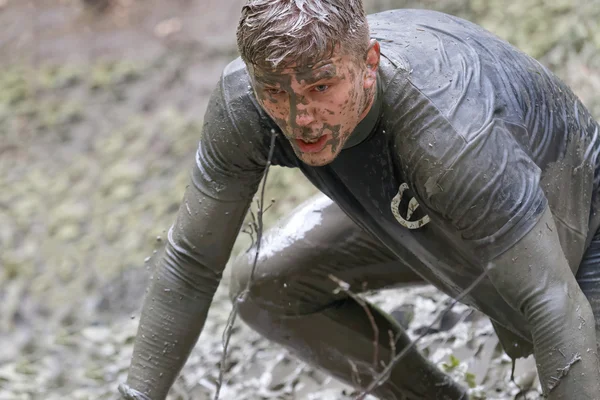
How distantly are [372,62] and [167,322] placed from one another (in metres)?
1.05

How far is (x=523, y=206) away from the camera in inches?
97.1

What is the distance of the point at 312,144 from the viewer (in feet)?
8.48

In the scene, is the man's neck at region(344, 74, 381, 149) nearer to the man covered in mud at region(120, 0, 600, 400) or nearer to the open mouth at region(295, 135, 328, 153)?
the man covered in mud at region(120, 0, 600, 400)

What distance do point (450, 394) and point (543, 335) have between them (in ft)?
4.54

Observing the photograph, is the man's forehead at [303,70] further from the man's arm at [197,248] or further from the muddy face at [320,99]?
the man's arm at [197,248]

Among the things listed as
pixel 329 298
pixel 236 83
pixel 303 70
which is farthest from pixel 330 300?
pixel 303 70

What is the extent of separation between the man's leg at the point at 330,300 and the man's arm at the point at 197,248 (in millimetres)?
425

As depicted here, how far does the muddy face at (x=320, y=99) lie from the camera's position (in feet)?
7.98

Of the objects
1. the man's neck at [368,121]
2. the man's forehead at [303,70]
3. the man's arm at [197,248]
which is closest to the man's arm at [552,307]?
the man's neck at [368,121]

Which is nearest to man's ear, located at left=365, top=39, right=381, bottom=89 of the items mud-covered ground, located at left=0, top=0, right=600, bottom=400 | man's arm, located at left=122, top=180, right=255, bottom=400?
man's arm, located at left=122, top=180, right=255, bottom=400

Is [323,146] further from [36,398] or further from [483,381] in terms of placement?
[36,398]

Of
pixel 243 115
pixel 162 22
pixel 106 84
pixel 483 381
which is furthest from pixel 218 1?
pixel 243 115

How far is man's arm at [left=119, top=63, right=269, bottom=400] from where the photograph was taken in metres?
2.88

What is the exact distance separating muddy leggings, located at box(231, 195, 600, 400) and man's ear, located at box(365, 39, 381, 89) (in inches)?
34.5
